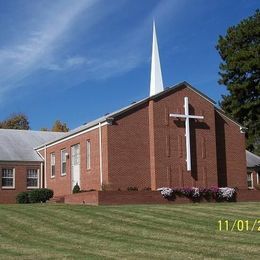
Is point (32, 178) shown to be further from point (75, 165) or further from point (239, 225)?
point (239, 225)

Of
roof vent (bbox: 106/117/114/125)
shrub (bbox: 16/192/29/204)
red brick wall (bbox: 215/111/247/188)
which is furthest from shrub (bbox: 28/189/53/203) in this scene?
red brick wall (bbox: 215/111/247/188)

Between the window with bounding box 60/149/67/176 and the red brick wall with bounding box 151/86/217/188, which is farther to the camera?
the window with bounding box 60/149/67/176

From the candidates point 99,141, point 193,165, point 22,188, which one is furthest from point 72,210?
point 22,188

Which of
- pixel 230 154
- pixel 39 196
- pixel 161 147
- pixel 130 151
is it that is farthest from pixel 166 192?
pixel 39 196

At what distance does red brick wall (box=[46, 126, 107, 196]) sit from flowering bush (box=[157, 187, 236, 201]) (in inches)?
171

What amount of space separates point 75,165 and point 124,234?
2075 centimetres

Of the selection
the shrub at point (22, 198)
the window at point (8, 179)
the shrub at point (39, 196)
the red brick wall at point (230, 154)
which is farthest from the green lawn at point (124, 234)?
the window at point (8, 179)

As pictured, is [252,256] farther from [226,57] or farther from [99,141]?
[226,57]

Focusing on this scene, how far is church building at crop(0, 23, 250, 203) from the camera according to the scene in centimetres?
3447

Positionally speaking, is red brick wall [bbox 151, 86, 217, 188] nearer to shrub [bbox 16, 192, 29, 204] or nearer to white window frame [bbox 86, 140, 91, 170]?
white window frame [bbox 86, 140, 91, 170]

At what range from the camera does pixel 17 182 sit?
42.9 metres

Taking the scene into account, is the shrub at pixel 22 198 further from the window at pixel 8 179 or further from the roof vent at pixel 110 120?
the roof vent at pixel 110 120

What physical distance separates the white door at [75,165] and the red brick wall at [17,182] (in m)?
5.86

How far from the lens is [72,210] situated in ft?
79.9
